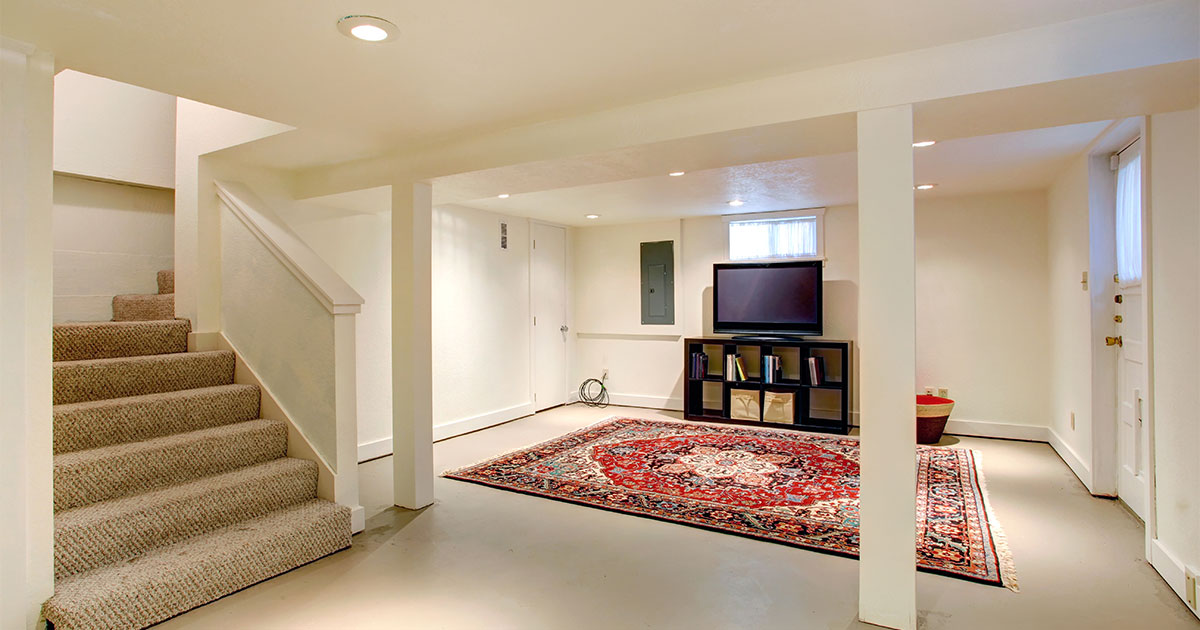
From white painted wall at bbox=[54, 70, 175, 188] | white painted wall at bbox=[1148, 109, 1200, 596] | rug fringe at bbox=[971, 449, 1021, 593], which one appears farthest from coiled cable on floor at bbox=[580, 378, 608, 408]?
white painted wall at bbox=[1148, 109, 1200, 596]

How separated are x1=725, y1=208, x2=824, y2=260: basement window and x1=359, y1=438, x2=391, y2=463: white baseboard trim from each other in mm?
3807

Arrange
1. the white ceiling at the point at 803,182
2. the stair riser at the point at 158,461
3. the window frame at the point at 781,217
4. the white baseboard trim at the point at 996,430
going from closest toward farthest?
the stair riser at the point at 158,461 < the white ceiling at the point at 803,182 < the white baseboard trim at the point at 996,430 < the window frame at the point at 781,217

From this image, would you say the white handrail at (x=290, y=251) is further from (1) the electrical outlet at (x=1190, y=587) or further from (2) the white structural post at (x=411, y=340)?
(1) the electrical outlet at (x=1190, y=587)

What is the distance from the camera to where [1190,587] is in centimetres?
223

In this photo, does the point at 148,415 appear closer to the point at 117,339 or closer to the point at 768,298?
the point at 117,339

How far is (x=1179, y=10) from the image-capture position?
1763mm

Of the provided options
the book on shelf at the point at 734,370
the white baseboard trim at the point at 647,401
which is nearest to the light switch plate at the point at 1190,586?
the book on shelf at the point at 734,370

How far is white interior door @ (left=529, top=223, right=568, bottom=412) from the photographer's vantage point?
649cm

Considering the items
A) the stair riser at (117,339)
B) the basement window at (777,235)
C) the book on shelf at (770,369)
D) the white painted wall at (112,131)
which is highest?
the white painted wall at (112,131)

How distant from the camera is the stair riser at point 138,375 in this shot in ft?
9.32

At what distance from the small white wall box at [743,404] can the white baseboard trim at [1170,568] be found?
3.26m

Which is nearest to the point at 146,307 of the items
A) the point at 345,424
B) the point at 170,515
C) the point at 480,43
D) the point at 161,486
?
the point at 161,486

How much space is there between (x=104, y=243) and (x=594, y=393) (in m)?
4.71

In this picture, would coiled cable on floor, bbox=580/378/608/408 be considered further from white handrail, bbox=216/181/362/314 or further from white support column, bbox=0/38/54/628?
white support column, bbox=0/38/54/628
